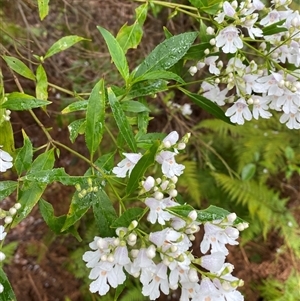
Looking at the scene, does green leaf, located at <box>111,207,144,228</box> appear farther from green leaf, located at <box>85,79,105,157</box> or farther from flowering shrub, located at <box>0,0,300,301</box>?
green leaf, located at <box>85,79,105,157</box>

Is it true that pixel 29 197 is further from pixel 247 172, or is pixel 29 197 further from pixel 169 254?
pixel 247 172

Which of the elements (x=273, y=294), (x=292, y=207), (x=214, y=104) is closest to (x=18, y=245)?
(x=273, y=294)

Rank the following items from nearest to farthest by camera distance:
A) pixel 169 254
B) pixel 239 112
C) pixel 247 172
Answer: pixel 169 254
pixel 239 112
pixel 247 172

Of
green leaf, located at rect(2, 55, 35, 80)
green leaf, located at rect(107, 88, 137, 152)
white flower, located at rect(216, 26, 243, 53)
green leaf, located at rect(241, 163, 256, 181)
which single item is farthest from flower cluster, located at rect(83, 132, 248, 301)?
green leaf, located at rect(241, 163, 256, 181)

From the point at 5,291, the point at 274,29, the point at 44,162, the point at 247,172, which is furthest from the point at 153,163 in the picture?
the point at 247,172

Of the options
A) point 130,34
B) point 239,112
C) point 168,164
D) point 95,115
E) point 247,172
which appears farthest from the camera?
point 247,172

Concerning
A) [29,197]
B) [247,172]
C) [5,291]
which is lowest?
[247,172]
